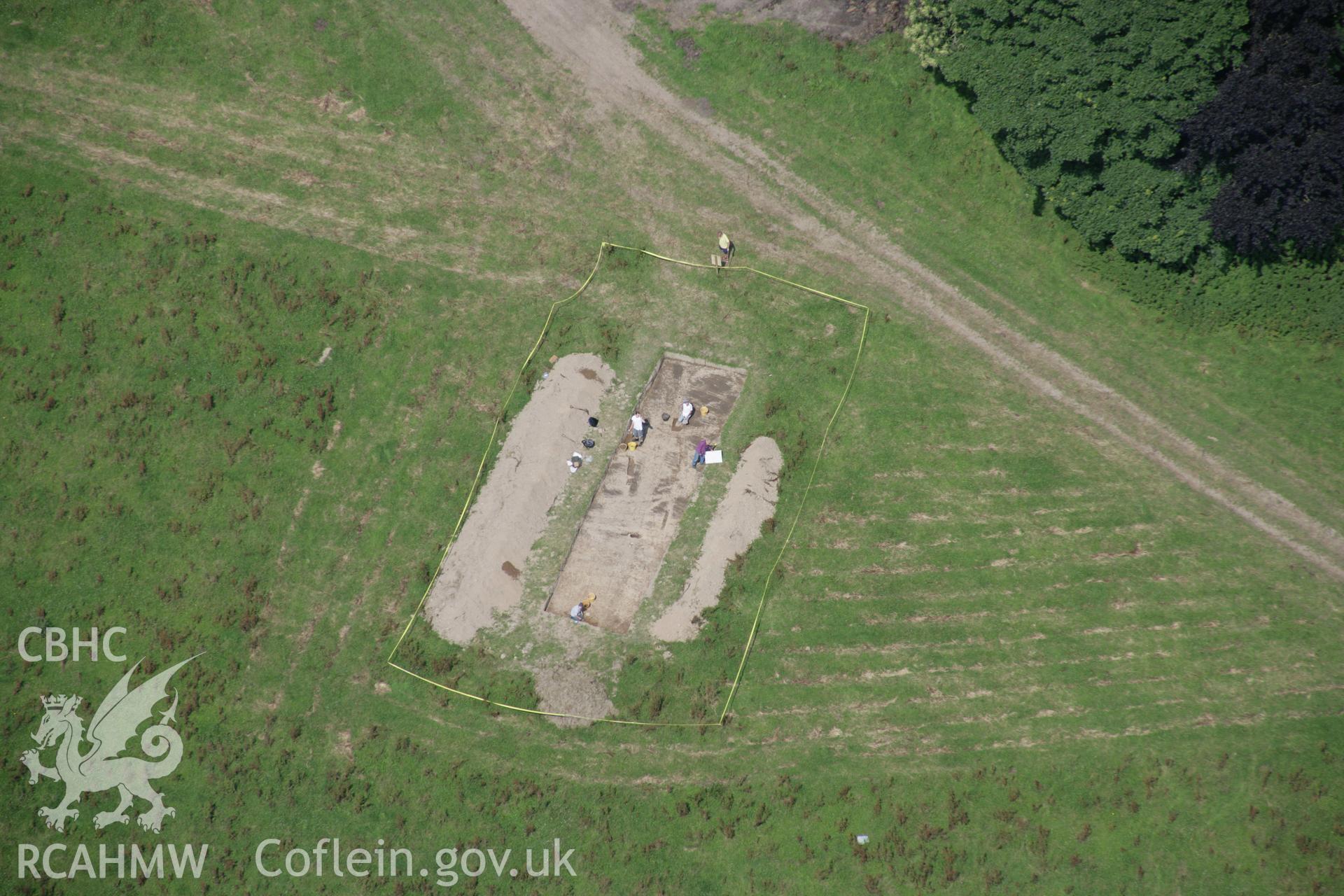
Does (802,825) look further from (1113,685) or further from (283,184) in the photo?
(283,184)

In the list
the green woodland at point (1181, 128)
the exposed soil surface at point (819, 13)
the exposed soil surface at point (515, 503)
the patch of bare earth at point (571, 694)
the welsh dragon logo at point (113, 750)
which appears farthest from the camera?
the exposed soil surface at point (819, 13)

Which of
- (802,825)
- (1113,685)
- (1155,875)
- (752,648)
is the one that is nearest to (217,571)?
(752,648)

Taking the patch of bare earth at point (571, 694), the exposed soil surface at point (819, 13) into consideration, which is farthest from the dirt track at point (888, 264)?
the patch of bare earth at point (571, 694)

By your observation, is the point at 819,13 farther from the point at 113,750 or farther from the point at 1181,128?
the point at 113,750

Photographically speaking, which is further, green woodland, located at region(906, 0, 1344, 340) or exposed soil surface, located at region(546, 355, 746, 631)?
exposed soil surface, located at region(546, 355, 746, 631)

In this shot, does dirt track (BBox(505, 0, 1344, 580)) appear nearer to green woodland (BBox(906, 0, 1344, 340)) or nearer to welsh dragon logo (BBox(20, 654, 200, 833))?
green woodland (BBox(906, 0, 1344, 340))

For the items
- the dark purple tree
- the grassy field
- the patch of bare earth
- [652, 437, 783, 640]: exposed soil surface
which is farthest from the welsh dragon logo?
the dark purple tree

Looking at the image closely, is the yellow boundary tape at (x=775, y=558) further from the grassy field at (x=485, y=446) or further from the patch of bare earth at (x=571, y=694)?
the grassy field at (x=485, y=446)
